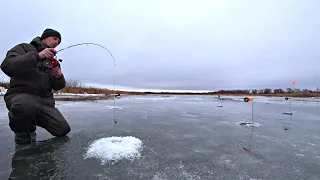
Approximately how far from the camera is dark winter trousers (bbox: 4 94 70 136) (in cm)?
286

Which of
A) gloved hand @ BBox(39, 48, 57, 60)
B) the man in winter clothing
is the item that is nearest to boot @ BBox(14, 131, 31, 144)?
the man in winter clothing

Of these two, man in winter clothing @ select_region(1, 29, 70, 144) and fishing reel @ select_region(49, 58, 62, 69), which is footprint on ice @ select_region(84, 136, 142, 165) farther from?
Answer: fishing reel @ select_region(49, 58, 62, 69)

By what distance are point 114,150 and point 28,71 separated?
1690 millimetres

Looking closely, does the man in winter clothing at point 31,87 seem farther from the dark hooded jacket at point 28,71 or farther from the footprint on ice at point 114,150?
the footprint on ice at point 114,150

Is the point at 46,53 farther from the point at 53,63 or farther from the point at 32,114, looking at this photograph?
the point at 32,114

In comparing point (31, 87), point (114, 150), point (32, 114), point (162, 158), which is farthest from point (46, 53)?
point (162, 158)

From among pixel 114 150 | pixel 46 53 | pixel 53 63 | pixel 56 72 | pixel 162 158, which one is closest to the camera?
pixel 162 158

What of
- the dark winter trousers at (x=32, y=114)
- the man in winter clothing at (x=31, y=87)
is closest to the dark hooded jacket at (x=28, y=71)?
the man in winter clothing at (x=31, y=87)

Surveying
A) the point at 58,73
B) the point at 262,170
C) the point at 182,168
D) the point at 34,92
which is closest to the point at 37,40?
the point at 58,73

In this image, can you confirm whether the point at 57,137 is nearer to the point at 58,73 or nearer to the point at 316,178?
the point at 58,73

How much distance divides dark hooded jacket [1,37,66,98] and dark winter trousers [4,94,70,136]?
122 millimetres

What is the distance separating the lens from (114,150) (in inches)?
104

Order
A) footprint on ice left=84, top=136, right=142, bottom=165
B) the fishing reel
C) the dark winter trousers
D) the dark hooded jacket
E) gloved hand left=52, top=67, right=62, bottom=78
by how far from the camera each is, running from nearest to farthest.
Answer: footprint on ice left=84, top=136, right=142, bottom=165 → the dark hooded jacket → the dark winter trousers → the fishing reel → gloved hand left=52, top=67, right=62, bottom=78

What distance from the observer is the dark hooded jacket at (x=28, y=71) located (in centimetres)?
264
